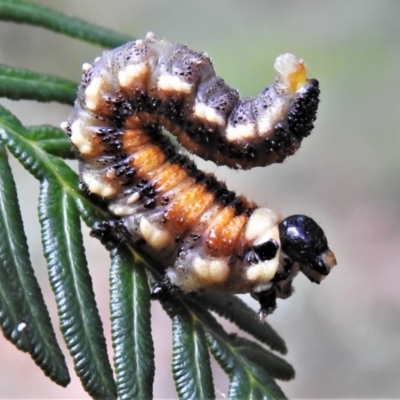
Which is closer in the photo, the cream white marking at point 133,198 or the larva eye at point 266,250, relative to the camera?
the larva eye at point 266,250

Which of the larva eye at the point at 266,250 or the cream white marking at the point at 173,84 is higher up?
the cream white marking at the point at 173,84

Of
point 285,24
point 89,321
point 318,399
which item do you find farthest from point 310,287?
point 89,321

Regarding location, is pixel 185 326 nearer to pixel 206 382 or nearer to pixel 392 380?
pixel 206 382

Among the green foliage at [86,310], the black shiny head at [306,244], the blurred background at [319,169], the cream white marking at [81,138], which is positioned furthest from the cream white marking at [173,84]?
the blurred background at [319,169]

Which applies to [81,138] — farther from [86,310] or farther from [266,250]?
[266,250]

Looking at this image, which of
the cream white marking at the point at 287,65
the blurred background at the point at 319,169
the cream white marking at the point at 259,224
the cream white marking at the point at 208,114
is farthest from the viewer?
the blurred background at the point at 319,169

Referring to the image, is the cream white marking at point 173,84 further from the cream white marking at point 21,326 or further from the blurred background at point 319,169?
the blurred background at point 319,169

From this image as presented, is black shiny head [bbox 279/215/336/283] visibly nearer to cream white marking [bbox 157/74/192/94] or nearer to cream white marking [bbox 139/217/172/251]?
cream white marking [bbox 139/217/172/251]
